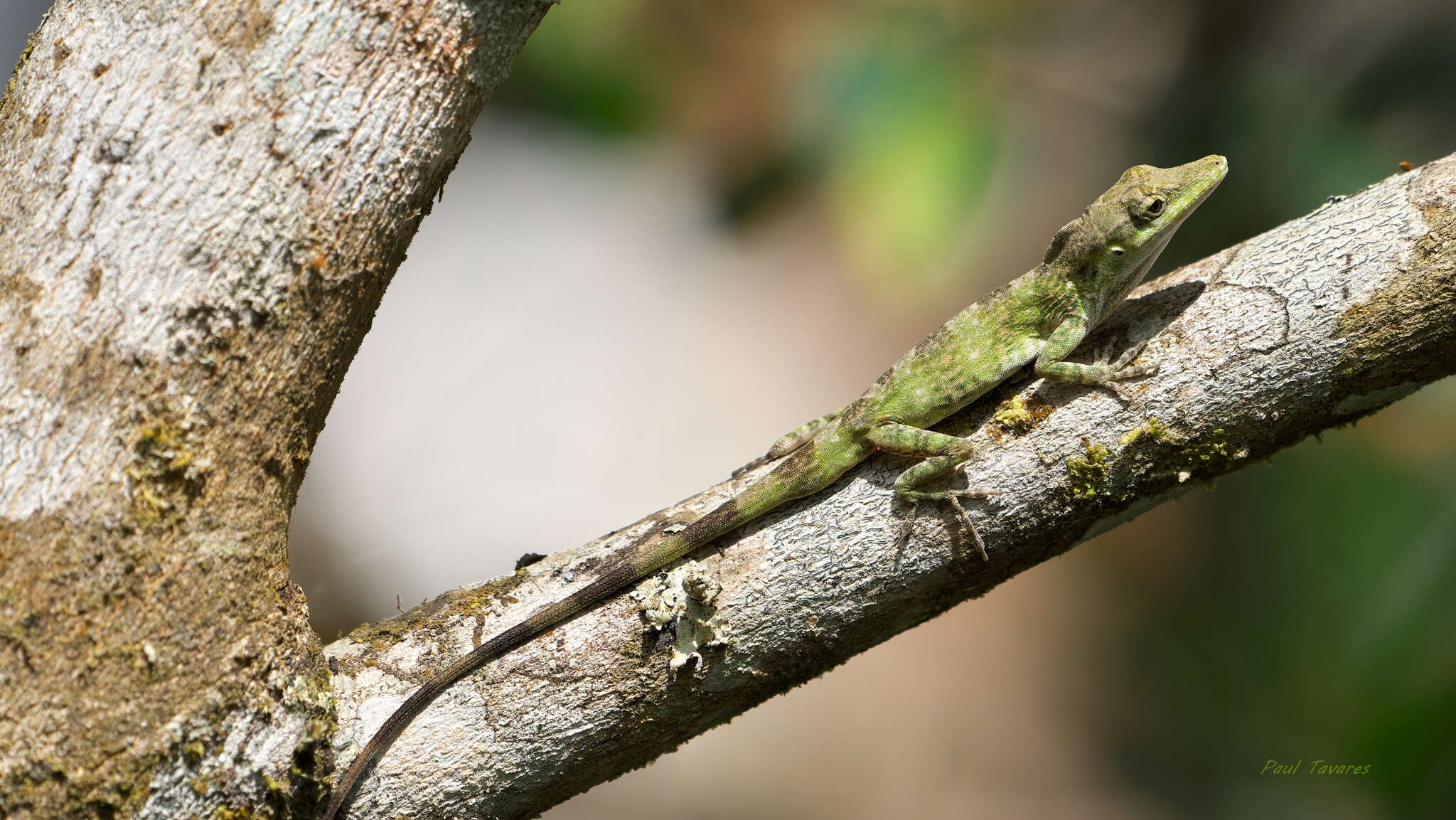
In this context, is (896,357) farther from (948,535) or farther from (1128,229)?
(948,535)

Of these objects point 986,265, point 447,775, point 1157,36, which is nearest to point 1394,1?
point 1157,36

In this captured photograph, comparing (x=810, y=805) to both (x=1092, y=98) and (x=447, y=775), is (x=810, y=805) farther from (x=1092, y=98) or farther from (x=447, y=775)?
(x=1092, y=98)

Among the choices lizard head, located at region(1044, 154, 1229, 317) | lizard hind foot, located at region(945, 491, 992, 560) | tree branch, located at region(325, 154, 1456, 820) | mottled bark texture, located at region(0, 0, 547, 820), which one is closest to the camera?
mottled bark texture, located at region(0, 0, 547, 820)

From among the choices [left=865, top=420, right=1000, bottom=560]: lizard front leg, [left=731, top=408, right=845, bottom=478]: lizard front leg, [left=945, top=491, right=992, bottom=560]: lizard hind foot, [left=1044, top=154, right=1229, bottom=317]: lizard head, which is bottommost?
[left=945, top=491, right=992, bottom=560]: lizard hind foot

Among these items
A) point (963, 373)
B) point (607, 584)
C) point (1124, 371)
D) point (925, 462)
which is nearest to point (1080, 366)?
point (1124, 371)

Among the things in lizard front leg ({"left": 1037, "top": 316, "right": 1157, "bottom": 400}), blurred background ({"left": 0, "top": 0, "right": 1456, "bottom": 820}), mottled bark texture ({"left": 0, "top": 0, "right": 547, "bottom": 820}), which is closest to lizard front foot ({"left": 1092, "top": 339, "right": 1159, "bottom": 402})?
lizard front leg ({"left": 1037, "top": 316, "right": 1157, "bottom": 400})

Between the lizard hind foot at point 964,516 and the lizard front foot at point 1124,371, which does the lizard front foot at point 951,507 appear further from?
the lizard front foot at point 1124,371

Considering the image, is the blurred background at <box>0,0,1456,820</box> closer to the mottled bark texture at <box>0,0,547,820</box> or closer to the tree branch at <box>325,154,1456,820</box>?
the tree branch at <box>325,154,1456,820</box>
